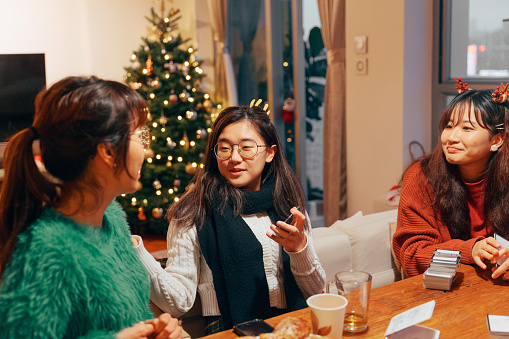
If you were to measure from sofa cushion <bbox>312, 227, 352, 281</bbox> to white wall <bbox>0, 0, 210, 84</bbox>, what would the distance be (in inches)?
146

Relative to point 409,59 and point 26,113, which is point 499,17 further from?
point 26,113

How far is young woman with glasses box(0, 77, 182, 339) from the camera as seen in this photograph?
3.52 ft

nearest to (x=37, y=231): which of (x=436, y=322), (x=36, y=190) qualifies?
(x=36, y=190)

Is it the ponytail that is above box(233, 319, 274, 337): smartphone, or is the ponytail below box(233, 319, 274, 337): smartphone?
above

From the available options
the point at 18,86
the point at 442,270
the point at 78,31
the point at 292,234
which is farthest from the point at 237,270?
the point at 78,31

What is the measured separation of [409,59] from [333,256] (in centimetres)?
194

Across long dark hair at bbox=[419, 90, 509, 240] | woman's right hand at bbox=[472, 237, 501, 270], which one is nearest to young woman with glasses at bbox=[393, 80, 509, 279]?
long dark hair at bbox=[419, 90, 509, 240]

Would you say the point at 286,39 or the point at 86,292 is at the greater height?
the point at 286,39

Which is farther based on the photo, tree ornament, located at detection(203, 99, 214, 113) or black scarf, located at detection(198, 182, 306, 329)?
tree ornament, located at detection(203, 99, 214, 113)

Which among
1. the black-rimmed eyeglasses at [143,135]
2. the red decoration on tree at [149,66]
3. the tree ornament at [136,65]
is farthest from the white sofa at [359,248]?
the tree ornament at [136,65]

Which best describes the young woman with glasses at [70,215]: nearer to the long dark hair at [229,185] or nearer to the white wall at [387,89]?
the long dark hair at [229,185]

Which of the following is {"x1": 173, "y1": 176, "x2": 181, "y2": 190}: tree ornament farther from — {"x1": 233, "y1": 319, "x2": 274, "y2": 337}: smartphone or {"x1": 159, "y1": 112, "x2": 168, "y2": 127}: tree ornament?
{"x1": 233, "y1": 319, "x2": 274, "y2": 337}: smartphone

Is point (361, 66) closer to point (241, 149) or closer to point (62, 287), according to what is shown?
point (241, 149)

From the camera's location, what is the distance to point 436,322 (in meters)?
1.36
